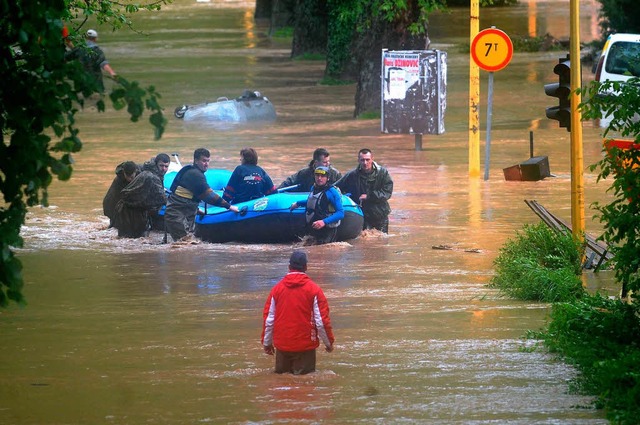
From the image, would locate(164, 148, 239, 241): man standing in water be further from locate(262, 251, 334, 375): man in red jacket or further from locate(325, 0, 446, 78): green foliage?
locate(325, 0, 446, 78): green foliage

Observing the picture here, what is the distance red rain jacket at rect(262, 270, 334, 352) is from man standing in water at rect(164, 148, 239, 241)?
837cm

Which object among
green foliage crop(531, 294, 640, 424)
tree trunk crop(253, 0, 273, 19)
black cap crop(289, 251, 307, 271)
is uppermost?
tree trunk crop(253, 0, 273, 19)

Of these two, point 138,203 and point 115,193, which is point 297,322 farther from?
point 115,193

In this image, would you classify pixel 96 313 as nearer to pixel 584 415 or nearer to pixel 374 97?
pixel 584 415

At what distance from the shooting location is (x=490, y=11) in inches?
2544

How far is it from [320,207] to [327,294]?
11.7 ft

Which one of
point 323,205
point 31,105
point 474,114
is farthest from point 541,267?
point 474,114

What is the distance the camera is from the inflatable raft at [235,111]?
32.5 meters

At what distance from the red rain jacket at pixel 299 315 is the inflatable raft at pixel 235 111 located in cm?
2153

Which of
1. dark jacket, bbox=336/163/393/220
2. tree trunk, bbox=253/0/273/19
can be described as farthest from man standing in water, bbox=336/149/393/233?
tree trunk, bbox=253/0/273/19

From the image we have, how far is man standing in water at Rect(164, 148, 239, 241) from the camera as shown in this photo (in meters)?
19.6

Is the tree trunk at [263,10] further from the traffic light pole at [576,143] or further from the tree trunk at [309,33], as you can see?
the traffic light pole at [576,143]

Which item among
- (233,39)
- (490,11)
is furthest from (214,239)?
(490,11)

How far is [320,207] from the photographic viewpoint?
18797 mm
